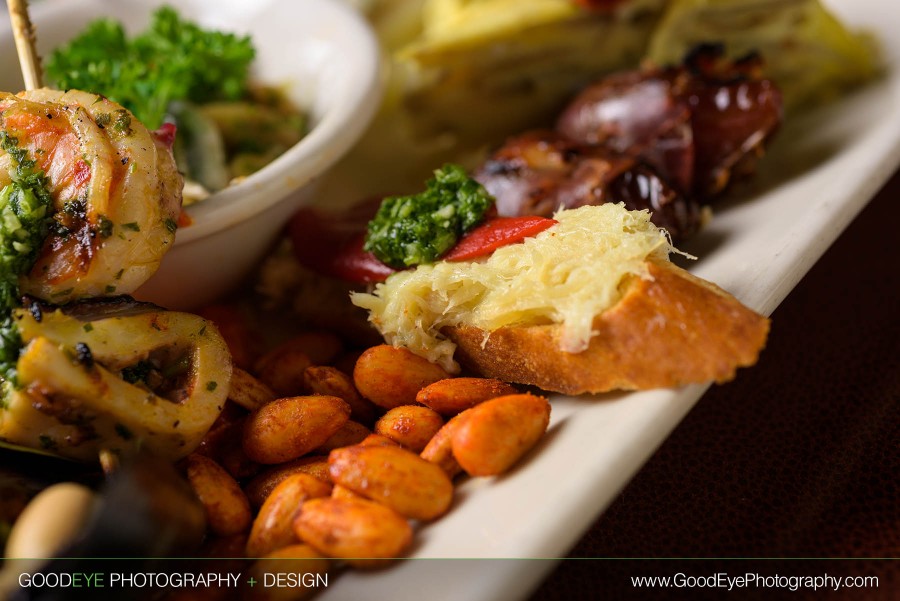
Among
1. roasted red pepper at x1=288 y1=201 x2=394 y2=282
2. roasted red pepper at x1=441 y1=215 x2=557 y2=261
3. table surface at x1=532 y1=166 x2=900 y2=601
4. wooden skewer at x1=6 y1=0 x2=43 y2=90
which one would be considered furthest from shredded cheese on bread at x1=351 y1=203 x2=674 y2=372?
→ wooden skewer at x1=6 y1=0 x2=43 y2=90

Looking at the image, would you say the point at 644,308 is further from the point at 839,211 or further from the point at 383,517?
the point at 839,211

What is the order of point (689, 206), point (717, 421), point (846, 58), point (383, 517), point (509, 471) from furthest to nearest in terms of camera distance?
point (846, 58) < point (689, 206) < point (717, 421) < point (509, 471) < point (383, 517)

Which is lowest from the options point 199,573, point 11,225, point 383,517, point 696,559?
point 696,559

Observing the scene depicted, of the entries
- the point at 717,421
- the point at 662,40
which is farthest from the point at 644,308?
the point at 662,40

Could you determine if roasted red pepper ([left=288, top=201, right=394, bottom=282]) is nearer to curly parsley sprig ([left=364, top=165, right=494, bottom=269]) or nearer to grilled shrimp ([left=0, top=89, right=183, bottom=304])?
curly parsley sprig ([left=364, top=165, right=494, bottom=269])

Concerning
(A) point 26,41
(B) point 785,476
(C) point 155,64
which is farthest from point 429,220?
(C) point 155,64

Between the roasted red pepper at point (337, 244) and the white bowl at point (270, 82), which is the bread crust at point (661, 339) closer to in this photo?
the roasted red pepper at point (337, 244)

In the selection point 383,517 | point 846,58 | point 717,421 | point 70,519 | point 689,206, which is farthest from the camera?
point 846,58
